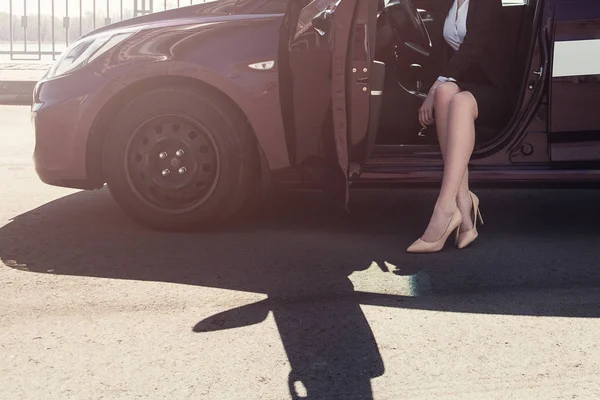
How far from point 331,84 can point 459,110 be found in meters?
0.70

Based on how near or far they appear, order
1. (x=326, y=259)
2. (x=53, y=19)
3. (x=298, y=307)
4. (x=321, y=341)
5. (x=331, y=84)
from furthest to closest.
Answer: (x=53, y=19)
(x=326, y=259)
(x=331, y=84)
(x=298, y=307)
(x=321, y=341)

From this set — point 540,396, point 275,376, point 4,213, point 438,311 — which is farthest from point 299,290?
point 4,213

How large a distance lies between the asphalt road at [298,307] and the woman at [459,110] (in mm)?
127

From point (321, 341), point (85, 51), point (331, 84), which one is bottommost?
point (321, 341)

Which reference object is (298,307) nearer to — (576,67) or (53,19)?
(576,67)

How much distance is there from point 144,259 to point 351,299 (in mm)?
1120

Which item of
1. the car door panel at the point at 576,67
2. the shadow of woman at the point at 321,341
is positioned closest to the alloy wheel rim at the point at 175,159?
the shadow of woman at the point at 321,341

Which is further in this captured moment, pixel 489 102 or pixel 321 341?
pixel 489 102

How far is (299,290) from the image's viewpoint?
13.9ft

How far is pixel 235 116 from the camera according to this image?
5.14 m

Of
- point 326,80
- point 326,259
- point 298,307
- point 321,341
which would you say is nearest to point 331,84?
point 326,80

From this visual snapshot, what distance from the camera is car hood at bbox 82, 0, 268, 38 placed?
5.21m

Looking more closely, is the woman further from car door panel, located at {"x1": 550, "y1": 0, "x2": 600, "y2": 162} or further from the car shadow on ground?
car door panel, located at {"x1": 550, "y1": 0, "x2": 600, "y2": 162}

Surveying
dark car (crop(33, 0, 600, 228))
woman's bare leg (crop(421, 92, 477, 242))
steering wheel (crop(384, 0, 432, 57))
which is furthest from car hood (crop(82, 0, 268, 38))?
woman's bare leg (crop(421, 92, 477, 242))
